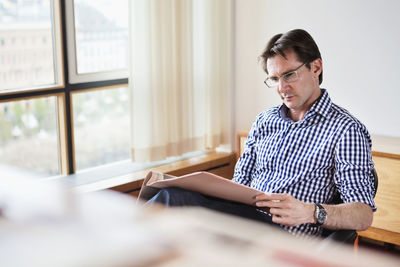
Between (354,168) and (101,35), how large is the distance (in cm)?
172

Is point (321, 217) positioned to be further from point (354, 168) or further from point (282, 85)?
point (282, 85)

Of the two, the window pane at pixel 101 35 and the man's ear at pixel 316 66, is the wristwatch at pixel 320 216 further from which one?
the window pane at pixel 101 35

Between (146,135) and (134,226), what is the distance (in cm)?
235

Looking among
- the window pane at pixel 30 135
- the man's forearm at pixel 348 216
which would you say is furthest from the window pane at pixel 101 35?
the man's forearm at pixel 348 216

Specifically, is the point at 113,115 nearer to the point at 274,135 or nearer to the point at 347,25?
the point at 274,135

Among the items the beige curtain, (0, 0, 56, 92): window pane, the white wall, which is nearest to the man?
the beige curtain

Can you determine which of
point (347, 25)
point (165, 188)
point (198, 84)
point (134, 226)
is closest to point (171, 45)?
point (198, 84)

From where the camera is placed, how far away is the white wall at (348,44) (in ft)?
9.79

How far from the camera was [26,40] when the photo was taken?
102 inches

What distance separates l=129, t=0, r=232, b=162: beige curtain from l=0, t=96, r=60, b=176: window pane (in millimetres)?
444

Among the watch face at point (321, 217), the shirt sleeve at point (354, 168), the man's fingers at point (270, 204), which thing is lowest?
the watch face at point (321, 217)

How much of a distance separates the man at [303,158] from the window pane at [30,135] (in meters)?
1.13

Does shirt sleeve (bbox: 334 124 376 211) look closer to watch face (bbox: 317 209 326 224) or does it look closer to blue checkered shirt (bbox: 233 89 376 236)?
blue checkered shirt (bbox: 233 89 376 236)

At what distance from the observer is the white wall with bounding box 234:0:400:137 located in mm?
2984
